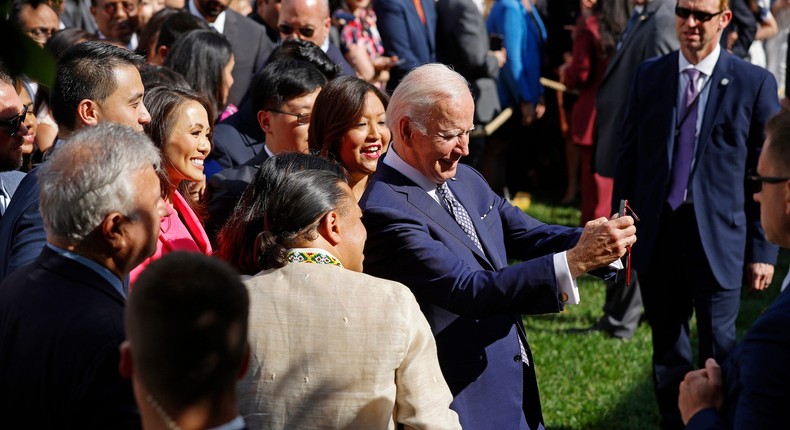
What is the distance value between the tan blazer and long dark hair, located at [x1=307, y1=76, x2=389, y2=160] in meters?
1.62

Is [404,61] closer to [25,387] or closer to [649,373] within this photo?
[649,373]

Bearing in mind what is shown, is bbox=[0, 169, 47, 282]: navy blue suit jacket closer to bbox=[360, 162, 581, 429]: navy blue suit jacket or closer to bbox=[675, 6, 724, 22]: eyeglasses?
bbox=[360, 162, 581, 429]: navy blue suit jacket

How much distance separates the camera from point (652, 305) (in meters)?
6.16

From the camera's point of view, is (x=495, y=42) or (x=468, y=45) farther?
(x=495, y=42)

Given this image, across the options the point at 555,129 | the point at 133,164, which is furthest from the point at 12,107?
the point at 555,129

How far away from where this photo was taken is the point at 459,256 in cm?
390

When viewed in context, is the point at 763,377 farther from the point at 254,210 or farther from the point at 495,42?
the point at 495,42

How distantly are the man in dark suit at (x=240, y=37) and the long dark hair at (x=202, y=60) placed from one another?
1096 millimetres

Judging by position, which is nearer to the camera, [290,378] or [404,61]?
[290,378]

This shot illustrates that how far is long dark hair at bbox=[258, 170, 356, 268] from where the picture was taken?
315 cm

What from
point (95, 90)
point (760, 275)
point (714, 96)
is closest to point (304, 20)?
point (714, 96)

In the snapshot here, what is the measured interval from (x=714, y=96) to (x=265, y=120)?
A: 8.59 ft

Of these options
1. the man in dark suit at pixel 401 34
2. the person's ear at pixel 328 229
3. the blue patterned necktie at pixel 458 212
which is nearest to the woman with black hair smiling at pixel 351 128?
the blue patterned necktie at pixel 458 212

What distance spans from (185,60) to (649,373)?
3762mm
